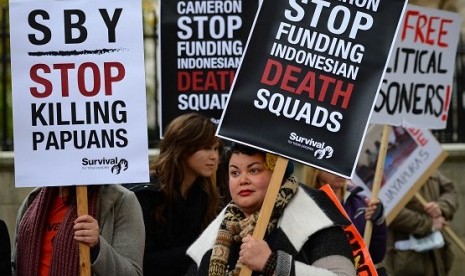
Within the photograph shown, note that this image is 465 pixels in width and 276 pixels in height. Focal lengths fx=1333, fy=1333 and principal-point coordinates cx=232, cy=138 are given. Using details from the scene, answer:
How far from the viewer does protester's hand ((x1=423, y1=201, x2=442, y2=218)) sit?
10.6 metres

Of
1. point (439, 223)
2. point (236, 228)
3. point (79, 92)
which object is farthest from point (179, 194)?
point (439, 223)

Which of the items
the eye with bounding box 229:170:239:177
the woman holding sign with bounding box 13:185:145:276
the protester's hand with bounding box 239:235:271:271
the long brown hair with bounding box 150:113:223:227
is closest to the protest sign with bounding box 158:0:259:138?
the long brown hair with bounding box 150:113:223:227

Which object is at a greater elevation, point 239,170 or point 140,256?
A: point 239,170

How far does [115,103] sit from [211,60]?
9.41ft

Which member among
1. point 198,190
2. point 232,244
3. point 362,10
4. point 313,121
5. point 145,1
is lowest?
point 145,1

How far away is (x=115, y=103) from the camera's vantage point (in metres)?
6.15

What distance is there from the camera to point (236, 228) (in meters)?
5.51

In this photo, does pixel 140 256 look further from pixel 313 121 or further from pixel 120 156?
pixel 313 121

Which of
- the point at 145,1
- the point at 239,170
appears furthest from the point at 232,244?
the point at 145,1

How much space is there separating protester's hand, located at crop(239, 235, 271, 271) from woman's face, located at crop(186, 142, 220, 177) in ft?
7.19

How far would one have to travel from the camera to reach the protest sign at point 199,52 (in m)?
8.89

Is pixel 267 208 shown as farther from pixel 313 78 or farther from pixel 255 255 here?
pixel 313 78

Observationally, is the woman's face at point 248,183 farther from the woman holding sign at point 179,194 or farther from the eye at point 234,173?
the woman holding sign at point 179,194

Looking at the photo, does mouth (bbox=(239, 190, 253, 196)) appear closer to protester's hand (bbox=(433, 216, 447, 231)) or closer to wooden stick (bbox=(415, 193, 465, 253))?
wooden stick (bbox=(415, 193, 465, 253))
